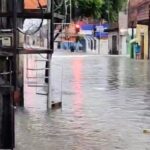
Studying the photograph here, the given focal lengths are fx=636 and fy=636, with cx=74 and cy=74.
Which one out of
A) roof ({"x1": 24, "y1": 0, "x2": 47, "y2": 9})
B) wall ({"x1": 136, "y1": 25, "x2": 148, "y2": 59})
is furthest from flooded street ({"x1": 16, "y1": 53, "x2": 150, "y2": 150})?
wall ({"x1": 136, "y1": 25, "x2": 148, "y2": 59})

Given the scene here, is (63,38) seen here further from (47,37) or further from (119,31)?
(119,31)

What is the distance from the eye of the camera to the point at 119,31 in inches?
2985

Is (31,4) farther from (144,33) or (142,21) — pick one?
(144,33)

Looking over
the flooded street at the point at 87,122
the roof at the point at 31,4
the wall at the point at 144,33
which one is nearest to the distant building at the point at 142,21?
the wall at the point at 144,33

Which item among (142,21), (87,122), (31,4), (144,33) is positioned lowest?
(87,122)

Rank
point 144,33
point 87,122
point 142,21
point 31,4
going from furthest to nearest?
1. point 144,33
2. point 142,21
3. point 31,4
4. point 87,122

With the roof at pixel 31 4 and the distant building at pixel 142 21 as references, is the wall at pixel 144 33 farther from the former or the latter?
the roof at pixel 31 4

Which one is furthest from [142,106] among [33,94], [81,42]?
[81,42]

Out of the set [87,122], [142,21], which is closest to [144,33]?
[142,21]

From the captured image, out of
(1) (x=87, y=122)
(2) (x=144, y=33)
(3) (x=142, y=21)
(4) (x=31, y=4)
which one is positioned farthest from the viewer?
(2) (x=144, y=33)

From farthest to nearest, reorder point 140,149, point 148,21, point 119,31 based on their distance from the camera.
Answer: point 119,31 < point 148,21 < point 140,149

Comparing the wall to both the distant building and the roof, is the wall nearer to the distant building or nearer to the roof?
the distant building

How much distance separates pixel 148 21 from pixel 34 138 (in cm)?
4109

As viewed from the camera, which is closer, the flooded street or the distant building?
the flooded street
